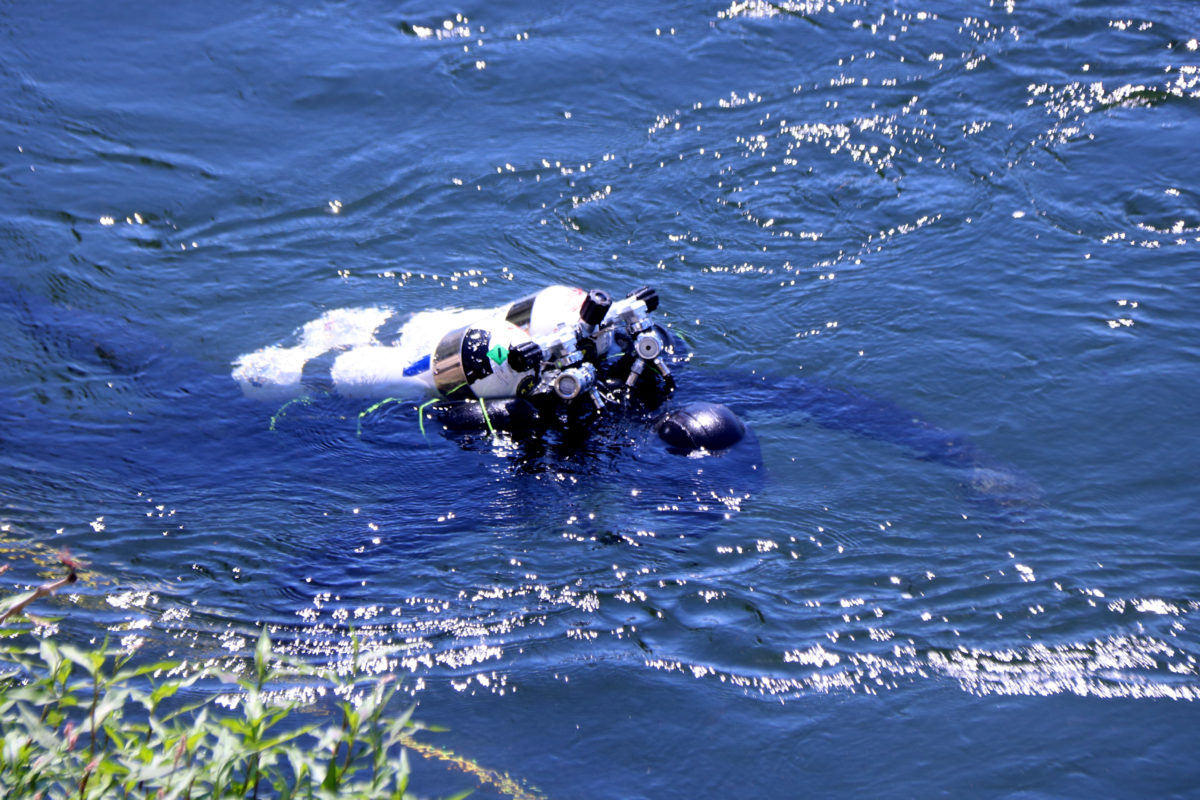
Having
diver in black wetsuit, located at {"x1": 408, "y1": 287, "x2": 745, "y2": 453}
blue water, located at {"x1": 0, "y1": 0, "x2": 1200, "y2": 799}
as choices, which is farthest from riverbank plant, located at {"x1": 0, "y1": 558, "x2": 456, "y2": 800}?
diver in black wetsuit, located at {"x1": 408, "y1": 287, "x2": 745, "y2": 453}

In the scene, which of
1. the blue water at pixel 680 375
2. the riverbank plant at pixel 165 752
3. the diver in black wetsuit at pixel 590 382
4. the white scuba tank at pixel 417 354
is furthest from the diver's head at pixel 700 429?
the riverbank plant at pixel 165 752

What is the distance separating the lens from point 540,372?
6098mm

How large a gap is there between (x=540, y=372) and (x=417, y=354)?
94 cm

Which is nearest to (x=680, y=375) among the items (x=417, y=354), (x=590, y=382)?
(x=590, y=382)

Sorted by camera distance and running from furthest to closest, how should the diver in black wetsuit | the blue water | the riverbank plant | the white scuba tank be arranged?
the white scuba tank, the diver in black wetsuit, the blue water, the riverbank plant

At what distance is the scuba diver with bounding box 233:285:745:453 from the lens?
6.06 m

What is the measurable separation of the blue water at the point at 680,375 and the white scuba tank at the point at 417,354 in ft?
0.71

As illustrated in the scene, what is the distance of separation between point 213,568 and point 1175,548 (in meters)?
4.92

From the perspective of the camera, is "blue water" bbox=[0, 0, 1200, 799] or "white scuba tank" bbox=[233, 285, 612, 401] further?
"white scuba tank" bbox=[233, 285, 612, 401]

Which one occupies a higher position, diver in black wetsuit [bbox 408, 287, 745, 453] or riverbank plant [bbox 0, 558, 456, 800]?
riverbank plant [bbox 0, 558, 456, 800]

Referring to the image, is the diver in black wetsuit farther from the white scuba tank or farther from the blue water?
the blue water

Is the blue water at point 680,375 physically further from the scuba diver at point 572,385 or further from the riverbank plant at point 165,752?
the riverbank plant at point 165,752

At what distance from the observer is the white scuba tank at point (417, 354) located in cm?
621

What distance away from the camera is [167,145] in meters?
→ 10.1
